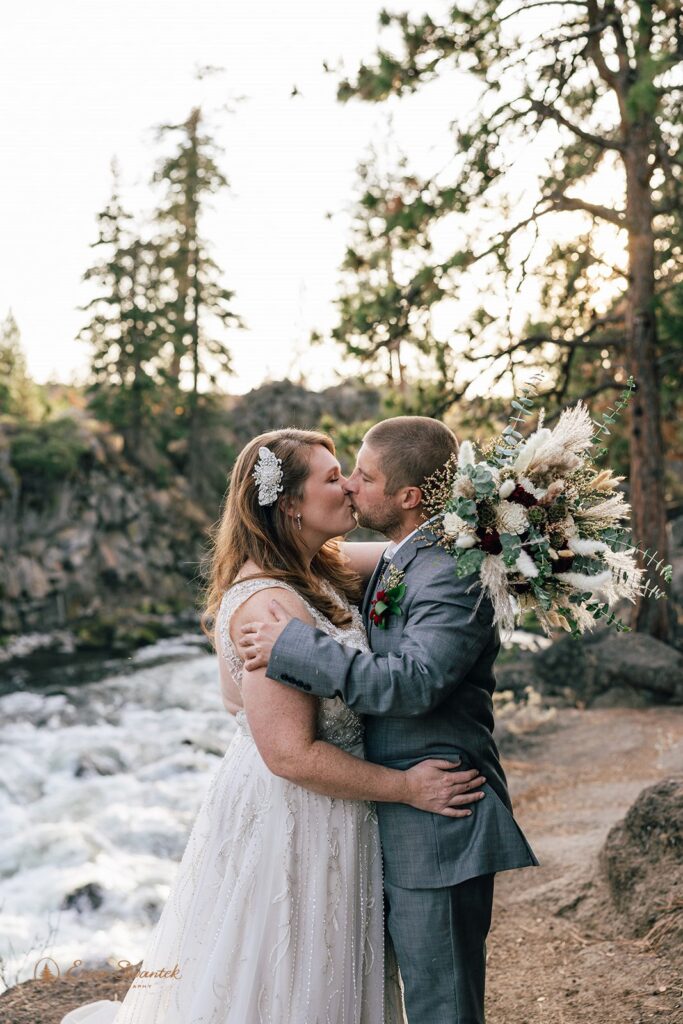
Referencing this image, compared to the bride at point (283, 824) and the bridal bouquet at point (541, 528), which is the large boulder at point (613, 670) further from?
the bridal bouquet at point (541, 528)

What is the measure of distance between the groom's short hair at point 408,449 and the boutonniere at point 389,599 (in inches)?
10.3

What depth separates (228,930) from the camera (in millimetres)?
2842

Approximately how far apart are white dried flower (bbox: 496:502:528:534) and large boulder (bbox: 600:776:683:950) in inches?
95.5

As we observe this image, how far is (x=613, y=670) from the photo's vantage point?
9.96 meters

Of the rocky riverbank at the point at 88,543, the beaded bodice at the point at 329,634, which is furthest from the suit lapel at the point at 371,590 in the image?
the rocky riverbank at the point at 88,543

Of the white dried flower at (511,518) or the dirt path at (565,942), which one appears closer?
the white dried flower at (511,518)

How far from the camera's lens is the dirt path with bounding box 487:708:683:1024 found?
3.89 metres

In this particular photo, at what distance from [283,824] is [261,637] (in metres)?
0.58

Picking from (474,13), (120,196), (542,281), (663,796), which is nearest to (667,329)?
(542,281)

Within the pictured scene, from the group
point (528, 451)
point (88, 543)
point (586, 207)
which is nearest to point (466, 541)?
Result: point (528, 451)

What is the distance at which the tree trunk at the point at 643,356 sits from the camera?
10.2 metres

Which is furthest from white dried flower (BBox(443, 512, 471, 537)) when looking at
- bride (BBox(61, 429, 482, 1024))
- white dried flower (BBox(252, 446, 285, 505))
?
white dried flower (BBox(252, 446, 285, 505))

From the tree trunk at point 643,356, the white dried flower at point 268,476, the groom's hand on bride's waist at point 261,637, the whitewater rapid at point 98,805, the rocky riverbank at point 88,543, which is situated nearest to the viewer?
the groom's hand on bride's waist at point 261,637

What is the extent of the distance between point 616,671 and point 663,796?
5.50 m
